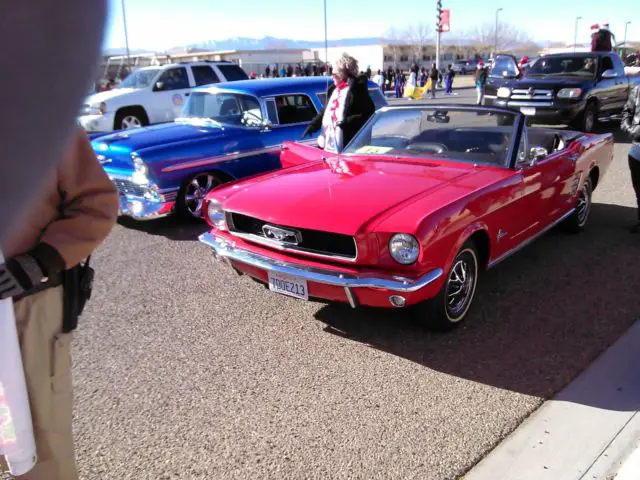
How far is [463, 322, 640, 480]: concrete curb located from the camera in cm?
257

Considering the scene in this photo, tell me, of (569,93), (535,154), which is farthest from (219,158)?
(569,93)

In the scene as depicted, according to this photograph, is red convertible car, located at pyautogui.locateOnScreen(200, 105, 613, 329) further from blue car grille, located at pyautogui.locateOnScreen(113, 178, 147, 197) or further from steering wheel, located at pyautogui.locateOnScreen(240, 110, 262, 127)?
blue car grille, located at pyautogui.locateOnScreen(113, 178, 147, 197)

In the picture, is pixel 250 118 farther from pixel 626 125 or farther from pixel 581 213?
pixel 626 125

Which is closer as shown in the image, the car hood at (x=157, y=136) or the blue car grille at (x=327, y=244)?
the blue car grille at (x=327, y=244)

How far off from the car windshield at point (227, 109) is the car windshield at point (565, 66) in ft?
30.1

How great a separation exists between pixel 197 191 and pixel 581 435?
4.89 meters

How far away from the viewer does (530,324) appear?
402 cm

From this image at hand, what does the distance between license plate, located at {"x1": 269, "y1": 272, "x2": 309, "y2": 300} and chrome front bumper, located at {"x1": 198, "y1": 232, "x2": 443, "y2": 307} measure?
5 centimetres

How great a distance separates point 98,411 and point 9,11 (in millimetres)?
3117

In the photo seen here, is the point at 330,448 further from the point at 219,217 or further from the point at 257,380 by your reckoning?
the point at 219,217

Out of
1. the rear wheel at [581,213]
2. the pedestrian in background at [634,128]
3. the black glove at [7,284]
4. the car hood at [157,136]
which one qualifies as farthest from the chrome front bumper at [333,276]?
the pedestrian in background at [634,128]

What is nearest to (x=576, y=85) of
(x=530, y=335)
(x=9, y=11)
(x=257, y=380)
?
(x=530, y=335)

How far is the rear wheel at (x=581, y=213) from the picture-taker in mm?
5906

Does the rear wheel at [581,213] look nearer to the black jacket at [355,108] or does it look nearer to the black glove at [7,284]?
the black jacket at [355,108]
